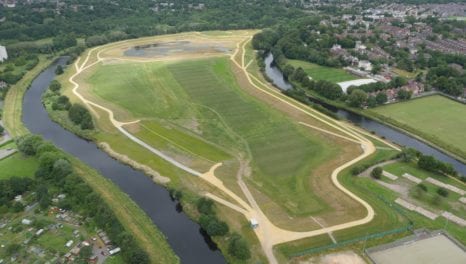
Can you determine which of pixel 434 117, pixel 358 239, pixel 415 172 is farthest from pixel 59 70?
pixel 434 117

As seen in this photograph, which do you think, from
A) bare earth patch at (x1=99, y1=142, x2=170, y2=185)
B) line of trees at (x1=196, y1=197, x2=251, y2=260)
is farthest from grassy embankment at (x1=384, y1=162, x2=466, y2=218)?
bare earth patch at (x1=99, y1=142, x2=170, y2=185)

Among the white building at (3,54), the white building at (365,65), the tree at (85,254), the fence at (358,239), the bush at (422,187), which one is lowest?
the fence at (358,239)

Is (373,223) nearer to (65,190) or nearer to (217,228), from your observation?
(217,228)

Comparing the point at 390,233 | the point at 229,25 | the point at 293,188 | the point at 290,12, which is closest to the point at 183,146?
the point at 293,188

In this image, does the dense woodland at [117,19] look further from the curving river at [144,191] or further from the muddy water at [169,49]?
the curving river at [144,191]

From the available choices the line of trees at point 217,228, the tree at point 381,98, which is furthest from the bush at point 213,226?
the tree at point 381,98

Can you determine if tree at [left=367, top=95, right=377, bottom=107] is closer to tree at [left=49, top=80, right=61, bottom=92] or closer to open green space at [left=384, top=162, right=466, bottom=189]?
open green space at [left=384, top=162, right=466, bottom=189]

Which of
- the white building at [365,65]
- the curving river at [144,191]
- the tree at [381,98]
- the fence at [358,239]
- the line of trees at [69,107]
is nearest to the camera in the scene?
the fence at [358,239]
